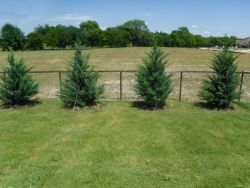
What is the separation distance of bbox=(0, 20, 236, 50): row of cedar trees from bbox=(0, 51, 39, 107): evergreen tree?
158 feet

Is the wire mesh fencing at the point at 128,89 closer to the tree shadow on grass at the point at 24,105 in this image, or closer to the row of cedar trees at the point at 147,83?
the row of cedar trees at the point at 147,83

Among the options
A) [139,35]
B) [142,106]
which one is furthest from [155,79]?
[139,35]

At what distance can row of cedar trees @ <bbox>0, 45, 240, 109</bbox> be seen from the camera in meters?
10.6

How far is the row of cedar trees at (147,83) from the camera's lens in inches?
417

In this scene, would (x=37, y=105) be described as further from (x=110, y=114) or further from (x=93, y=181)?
(x=93, y=181)

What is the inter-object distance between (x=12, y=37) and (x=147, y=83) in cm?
7283

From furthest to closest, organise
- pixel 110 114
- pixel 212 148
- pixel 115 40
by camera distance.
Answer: pixel 115 40
pixel 110 114
pixel 212 148

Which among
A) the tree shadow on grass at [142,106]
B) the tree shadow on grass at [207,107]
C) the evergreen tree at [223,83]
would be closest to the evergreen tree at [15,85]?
the tree shadow on grass at [142,106]

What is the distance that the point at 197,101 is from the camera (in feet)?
39.9

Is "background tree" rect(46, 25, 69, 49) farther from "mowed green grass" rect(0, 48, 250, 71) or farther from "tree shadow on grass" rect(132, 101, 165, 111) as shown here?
"tree shadow on grass" rect(132, 101, 165, 111)

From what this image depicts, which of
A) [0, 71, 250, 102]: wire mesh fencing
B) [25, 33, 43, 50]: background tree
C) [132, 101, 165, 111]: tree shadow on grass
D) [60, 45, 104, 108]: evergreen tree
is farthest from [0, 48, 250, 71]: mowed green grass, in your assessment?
[25, 33, 43, 50]: background tree

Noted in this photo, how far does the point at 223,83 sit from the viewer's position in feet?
34.6

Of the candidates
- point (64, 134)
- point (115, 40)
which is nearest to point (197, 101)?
point (64, 134)

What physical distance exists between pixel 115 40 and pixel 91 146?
280ft
